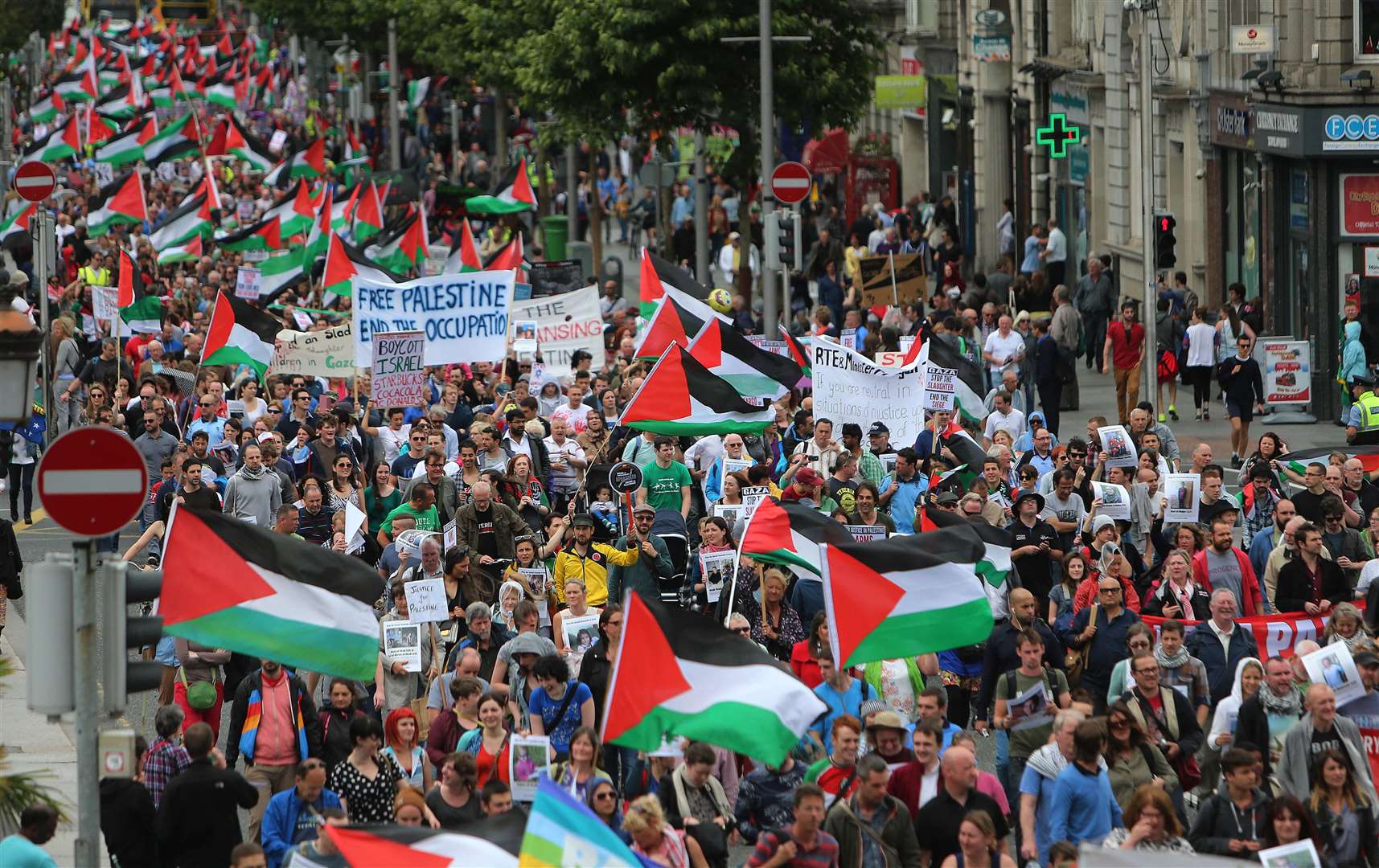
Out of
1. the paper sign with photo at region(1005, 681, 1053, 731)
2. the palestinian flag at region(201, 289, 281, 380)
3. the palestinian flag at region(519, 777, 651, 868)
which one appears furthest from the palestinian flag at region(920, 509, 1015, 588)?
the palestinian flag at region(201, 289, 281, 380)

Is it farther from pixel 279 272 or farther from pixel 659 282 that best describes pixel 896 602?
pixel 279 272

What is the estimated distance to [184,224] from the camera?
117ft

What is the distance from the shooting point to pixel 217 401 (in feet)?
67.6

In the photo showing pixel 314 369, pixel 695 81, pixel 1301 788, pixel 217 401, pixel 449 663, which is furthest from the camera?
pixel 695 81

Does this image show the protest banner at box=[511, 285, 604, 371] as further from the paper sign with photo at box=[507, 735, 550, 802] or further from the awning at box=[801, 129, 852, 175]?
the awning at box=[801, 129, 852, 175]

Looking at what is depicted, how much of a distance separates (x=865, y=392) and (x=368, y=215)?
52.2 feet

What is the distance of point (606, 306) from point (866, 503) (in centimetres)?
1650

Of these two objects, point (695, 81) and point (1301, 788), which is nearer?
point (1301, 788)

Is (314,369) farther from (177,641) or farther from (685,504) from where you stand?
(177,641)

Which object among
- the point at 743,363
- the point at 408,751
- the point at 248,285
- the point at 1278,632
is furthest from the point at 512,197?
the point at 408,751

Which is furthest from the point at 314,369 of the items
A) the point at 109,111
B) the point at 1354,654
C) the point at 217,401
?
the point at 109,111

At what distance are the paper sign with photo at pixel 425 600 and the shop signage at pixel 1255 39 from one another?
1700 cm

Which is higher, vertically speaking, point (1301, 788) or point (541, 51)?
point (541, 51)

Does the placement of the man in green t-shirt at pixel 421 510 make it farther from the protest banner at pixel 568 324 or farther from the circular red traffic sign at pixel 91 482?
the protest banner at pixel 568 324
